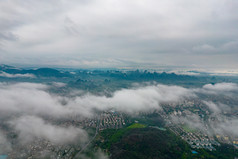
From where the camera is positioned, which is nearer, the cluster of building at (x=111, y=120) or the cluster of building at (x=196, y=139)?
the cluster of building at (x=196, y=139)

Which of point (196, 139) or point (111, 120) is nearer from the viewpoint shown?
point (196, 139)

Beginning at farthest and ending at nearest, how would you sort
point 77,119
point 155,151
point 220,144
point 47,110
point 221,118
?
point 47,110, point 221,118, point 77,119, point 220,144, point 155,151

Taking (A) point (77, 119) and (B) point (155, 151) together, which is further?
(A) point (77, 119)

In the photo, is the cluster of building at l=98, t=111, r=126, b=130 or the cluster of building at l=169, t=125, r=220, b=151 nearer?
the cluster of building at l=169, t=125, r=220, b=151

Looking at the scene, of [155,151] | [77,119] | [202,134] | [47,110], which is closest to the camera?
[155,151]

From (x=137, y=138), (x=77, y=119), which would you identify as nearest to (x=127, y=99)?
(x=77, y=119)

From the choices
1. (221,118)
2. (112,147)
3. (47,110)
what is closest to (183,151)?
(112,147)

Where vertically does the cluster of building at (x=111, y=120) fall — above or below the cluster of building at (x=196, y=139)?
below

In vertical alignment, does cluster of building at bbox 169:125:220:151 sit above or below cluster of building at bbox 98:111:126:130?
above

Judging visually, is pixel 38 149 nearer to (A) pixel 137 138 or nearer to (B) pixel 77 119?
(B) pixel 77 119

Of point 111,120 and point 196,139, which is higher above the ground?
point 196,139
